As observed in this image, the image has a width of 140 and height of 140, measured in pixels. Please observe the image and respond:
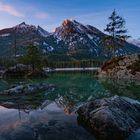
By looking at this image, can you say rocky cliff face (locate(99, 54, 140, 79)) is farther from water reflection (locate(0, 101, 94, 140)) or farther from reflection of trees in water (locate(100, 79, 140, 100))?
water reflection (locate(0, 101, 94, 140))

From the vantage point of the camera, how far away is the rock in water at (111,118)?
47.6 ft

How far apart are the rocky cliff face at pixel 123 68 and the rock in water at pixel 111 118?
41202 mm

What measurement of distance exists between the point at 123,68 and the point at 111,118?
49544 millimetres

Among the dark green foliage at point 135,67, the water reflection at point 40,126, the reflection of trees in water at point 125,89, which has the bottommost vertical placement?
the reflection of trees in water at point 125,89

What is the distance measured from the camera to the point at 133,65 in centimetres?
5988

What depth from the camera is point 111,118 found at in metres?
15.0

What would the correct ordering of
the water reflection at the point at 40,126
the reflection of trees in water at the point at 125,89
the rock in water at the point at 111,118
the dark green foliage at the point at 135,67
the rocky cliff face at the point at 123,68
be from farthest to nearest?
the rocky cliff face at the point at 123,68, the dark green foliage at the point at 135,67, the reflection of trees in water at the point at 125,89, the rock in water at the point at 111,118, the water reflection at the point at 40,126

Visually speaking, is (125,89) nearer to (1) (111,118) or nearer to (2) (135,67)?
(1) (111,118)

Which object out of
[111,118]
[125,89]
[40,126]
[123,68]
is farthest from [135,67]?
[40,126]

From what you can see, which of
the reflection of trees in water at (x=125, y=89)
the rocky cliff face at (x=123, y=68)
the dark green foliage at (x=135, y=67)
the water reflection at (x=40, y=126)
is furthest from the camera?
the rocky cliff face at (x=123, y=68)

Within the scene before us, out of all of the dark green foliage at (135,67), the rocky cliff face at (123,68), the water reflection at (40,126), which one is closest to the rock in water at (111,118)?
the water reflection at (40,126)

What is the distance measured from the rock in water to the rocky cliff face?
4120 centimetres

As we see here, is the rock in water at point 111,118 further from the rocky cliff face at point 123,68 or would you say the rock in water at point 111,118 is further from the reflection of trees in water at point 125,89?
the rocky cliff face at point 123,68

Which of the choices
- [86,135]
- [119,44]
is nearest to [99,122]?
[86,135]
